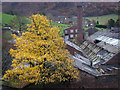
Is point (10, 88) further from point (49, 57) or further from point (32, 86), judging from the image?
point (49, 57)

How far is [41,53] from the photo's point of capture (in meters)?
7.34

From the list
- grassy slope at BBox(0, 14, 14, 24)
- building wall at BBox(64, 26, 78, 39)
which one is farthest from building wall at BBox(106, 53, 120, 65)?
grassy slope at BBox(0, 14, 14, 24)

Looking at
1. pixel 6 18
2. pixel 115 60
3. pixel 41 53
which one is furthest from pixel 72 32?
pixel 41 53

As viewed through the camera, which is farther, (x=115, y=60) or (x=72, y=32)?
(x=72, y=32)

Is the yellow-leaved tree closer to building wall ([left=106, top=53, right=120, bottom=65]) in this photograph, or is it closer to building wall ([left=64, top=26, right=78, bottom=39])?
building wall ([left=106, top=53, right=120, bottom=65])

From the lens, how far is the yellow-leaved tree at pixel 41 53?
6.98m

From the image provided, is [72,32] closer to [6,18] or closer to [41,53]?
A: [6,18]

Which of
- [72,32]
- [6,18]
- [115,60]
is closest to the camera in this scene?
[115,60]

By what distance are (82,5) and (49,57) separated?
58.2 ft

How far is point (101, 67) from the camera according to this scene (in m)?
12.9

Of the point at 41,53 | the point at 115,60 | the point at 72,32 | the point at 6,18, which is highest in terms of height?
the point at 6,18

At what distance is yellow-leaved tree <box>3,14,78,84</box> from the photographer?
698 cm

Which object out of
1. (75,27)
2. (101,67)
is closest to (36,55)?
(101,67)

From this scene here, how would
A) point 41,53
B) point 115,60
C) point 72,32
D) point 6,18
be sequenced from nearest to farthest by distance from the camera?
1. point 41,53
2. point 115,60
3. point 6,18
4. point 72,32
